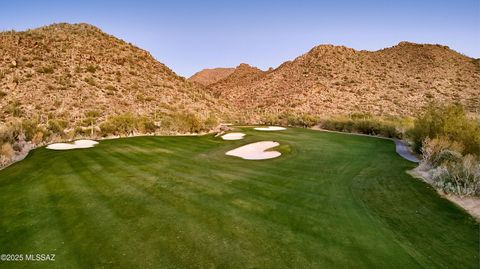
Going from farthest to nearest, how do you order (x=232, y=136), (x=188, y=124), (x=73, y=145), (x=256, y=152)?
1. (x=188, y=124)
2. (x=232, y=136)
3. (x=73, y=145)
4. (x=256, y=152)

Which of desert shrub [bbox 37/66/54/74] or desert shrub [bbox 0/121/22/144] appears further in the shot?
desert shrub [bbox 37/66/54/74]

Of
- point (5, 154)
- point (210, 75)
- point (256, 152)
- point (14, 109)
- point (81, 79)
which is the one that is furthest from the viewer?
point (210, 75)

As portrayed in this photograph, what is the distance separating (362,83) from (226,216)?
212 ft

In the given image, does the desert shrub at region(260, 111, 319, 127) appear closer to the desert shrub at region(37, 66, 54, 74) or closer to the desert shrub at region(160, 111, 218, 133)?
the desert shrub at region(160, 111, 218, 133)

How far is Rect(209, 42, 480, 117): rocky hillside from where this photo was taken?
192ft

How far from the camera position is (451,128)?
616 inches

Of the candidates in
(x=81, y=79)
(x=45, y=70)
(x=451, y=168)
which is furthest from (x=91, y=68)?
(x=451, y=168)

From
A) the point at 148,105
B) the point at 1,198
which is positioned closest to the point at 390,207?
the point at 1,198

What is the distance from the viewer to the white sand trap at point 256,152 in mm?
16500

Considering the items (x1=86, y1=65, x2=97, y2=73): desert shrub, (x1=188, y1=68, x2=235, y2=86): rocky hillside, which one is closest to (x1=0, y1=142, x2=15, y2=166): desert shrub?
(x1=86, y1=65, x2=97, y2=73): desert shrub

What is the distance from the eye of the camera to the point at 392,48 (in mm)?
81188

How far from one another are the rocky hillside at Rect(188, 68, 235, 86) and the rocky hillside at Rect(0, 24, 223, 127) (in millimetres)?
42053

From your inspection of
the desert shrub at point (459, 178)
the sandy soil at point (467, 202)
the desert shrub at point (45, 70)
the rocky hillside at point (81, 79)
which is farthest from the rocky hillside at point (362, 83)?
the sandy soil at point (467, 202)

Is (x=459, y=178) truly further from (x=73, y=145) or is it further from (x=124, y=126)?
(x=124, y=126)
